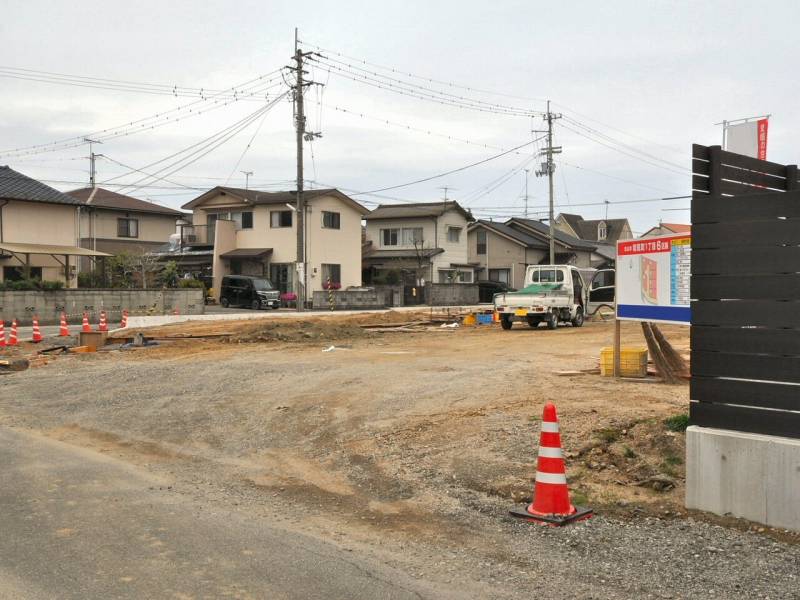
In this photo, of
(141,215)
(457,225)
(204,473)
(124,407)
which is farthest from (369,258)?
(204,473)

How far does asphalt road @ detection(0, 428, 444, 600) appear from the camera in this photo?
4.45 meters

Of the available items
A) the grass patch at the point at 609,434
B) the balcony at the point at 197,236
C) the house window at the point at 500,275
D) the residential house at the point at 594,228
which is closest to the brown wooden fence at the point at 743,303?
the grass patch at the point at 609,434

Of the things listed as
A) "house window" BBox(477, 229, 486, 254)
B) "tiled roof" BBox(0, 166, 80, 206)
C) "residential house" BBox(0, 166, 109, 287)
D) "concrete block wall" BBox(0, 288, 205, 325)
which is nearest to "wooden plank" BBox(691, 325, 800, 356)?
"concrete block wall" BBox(0, 288, 205, 325)

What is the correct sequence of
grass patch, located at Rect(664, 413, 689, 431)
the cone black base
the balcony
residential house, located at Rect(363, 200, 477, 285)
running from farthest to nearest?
1. residential house, located at Rect(363, 200, 477, 285)
2. the balcony
3. grass patch, located at Rect(664, 413, 689, 431)
4. the cone black base

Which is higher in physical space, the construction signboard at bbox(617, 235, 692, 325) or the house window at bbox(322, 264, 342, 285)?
the house window at bbox(322, 264, 342, 285)

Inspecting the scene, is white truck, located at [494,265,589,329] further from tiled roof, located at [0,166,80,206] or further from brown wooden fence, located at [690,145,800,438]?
tiled roof, located at [0,166,80,206]

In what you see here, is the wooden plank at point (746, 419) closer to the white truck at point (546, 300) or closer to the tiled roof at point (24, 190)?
the white truck at point (546, 300)

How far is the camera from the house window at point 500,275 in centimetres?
6085

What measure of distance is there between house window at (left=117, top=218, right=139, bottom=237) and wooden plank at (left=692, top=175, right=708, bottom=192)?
153 ft

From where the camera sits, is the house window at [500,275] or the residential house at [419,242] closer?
the residential house at [419,242]

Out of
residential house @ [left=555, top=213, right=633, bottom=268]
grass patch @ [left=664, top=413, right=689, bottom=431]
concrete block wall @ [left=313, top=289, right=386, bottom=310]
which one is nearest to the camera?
grass patch @ [left=664, top=413, right=689, bottom=431]

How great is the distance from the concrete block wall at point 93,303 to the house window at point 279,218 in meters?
11.7

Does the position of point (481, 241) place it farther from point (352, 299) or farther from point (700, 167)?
point (700, 167)

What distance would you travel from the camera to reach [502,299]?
2606 cm
